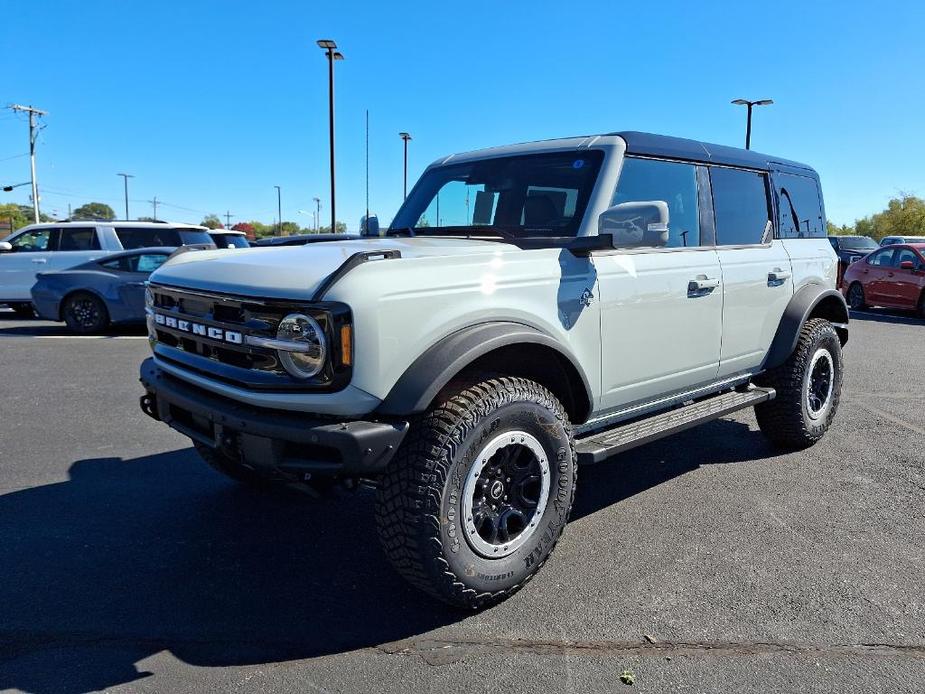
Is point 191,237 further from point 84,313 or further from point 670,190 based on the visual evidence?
point 670,190

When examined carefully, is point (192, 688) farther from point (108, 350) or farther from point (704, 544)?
point (108, 350)

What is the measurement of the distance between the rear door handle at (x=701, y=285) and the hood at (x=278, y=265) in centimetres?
116

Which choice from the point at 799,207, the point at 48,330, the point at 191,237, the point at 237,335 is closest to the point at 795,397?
the point at 799,207

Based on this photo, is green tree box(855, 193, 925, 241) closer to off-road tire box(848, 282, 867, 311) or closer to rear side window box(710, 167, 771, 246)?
off-road tire box(848, 282, 867, 311)

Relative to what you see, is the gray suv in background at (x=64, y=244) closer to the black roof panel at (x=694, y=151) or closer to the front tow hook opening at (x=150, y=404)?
the front tow hook opening at (x=150, y=404)

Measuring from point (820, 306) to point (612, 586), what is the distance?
10.8ft

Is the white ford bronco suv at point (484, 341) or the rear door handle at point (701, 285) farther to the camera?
the rear door handle at point (701, 285)

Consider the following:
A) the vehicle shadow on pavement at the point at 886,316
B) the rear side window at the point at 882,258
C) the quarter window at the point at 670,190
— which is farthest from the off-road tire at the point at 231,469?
the rear side window at the point at 882,258

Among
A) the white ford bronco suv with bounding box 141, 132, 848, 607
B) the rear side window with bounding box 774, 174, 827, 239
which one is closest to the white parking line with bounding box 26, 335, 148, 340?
the white ford bronco suv with bounding box 141, 132, 848, 607

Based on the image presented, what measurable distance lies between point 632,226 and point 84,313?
1049 cm

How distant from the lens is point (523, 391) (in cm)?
296

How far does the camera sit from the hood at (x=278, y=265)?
2.68 metres

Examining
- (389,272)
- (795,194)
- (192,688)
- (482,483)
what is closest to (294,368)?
(389,272)

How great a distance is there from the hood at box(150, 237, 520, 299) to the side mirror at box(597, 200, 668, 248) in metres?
0.48
